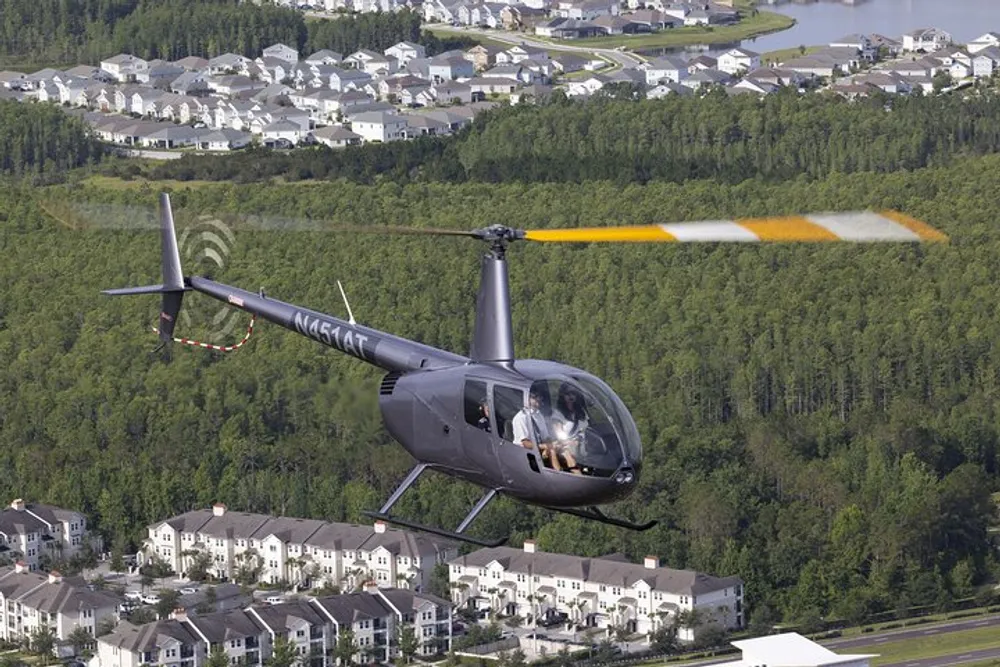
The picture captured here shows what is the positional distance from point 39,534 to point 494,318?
42.8 metres

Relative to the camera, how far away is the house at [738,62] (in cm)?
14525

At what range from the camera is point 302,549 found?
228 ft

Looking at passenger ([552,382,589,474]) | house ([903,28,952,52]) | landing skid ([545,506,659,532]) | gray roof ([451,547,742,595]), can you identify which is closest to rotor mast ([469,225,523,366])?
passenger ([552,382,589,474])

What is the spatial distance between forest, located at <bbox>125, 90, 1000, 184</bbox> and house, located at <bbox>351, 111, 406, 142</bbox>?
5385 millimetres

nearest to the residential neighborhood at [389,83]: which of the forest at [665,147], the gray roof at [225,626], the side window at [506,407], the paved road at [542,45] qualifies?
the paved road at [542,45]

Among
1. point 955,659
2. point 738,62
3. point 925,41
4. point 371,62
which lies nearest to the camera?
point 955,659

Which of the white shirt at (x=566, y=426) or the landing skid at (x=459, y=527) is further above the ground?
the white shirt at (x=566, y=426)

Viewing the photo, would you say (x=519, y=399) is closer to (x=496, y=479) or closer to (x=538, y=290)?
(x=496, y=479)

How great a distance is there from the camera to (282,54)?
152875 millimetres

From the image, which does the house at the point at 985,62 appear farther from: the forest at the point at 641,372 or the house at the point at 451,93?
the forest at the point at 641,372

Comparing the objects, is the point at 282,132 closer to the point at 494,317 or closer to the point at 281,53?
the point at 281,53

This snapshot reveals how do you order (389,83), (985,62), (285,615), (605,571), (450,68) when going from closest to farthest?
(285,615) < (605,571) < (985,62) < (389,83) < (450,68)

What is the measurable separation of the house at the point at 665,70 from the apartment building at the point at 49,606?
236ft

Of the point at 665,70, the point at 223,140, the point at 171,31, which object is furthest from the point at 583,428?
the point at 171,31
